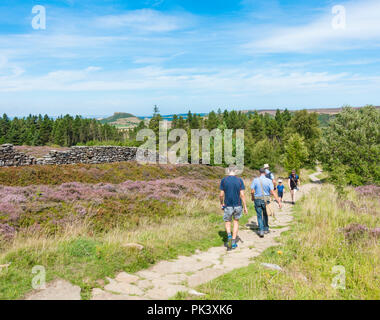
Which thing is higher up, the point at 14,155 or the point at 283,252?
the point at 14,155

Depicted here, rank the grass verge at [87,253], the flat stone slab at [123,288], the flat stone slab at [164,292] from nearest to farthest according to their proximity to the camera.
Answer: the flat stone slab at [164,292] < the flat stone slab at [123,288] < the grass verge at [87,253]

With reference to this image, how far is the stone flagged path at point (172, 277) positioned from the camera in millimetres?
4422

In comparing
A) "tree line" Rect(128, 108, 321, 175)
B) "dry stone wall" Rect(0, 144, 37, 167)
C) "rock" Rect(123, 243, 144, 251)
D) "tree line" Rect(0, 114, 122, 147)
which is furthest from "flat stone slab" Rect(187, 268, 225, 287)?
"tree line" Rect(0, 114, 122, 147)

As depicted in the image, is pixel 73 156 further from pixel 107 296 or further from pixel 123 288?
pixel 107 296

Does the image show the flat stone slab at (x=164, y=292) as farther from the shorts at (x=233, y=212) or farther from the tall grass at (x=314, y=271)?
the shorts at (x=233, y=212)

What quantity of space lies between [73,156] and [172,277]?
17.6 m

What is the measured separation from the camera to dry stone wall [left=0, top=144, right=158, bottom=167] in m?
15.9

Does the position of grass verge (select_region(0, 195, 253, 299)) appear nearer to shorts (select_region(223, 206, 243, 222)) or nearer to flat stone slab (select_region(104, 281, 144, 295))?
flat stone slab (select_region(104, 281, 144, 295))

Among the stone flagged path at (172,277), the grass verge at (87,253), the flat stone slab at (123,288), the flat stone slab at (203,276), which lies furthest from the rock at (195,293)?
the grass verge at (87,253)

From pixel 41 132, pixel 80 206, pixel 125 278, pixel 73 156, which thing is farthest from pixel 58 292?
pixel 41 132
